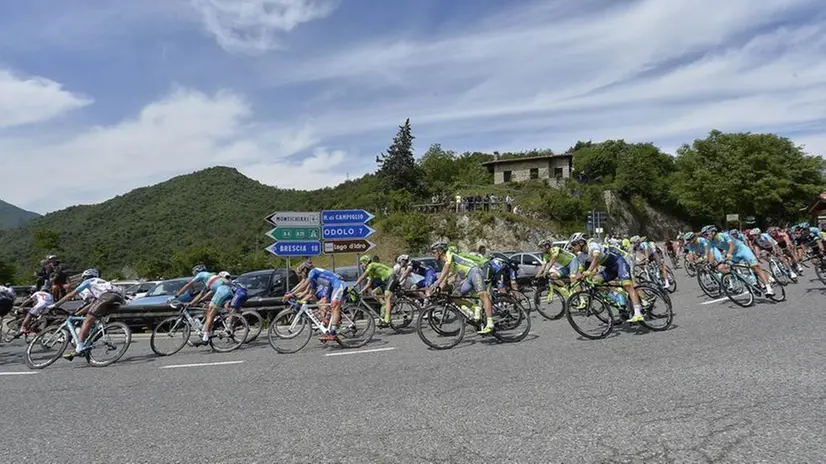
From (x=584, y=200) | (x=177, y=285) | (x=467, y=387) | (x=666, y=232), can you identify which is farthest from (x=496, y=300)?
(x=666, y=232)

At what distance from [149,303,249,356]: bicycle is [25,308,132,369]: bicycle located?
2.43 ft

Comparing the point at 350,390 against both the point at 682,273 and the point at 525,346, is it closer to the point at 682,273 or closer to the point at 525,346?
the point at 525,346

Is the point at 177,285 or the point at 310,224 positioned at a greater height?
the point at 310,224

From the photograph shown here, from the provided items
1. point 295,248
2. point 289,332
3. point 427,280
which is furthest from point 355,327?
point 295,248

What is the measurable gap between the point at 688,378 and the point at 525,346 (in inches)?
116

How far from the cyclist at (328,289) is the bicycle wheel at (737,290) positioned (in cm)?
820

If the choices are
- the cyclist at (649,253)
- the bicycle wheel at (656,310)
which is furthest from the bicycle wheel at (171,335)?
the cyclist at (649,253)

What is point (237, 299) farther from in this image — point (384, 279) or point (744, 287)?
point (744, 287)

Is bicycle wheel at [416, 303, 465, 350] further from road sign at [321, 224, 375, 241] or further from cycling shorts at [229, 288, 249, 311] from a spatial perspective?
road sign at [321, 224, 375, 241]

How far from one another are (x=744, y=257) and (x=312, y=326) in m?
9.24

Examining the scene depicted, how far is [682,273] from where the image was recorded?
70.4 feet

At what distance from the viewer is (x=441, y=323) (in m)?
9.19

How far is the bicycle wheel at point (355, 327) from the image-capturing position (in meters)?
→ 10.1

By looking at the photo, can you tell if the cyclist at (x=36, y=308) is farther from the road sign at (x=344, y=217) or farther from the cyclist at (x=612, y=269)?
the cyclist at (x=612, y=269)
